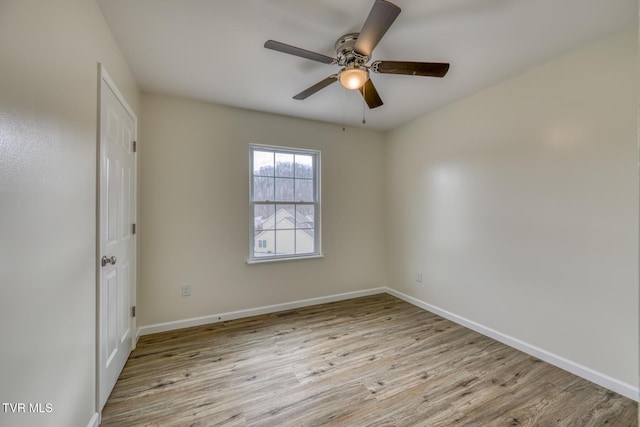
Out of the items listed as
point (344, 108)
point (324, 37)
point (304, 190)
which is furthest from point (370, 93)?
point (304, 190)

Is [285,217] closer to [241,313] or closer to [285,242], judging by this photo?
[285,242]

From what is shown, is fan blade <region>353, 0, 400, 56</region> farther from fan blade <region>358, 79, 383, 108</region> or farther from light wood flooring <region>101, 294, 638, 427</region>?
light wood flooring <region>101, 294, 638, 427</region>

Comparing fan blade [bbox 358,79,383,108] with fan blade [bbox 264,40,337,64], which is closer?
fan blade [bbox 264,40,337,64]

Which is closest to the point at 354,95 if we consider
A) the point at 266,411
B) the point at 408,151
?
the point at 408,151

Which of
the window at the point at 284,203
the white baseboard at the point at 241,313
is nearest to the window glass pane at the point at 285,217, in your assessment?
the window at the point at 284,203

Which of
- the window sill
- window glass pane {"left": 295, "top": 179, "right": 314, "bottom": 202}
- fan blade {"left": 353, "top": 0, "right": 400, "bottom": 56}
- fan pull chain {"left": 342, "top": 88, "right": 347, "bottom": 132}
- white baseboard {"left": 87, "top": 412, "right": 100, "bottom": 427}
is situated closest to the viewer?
fan blade {"left": 353, "top": 0, "right": 400, "bottom": 56}

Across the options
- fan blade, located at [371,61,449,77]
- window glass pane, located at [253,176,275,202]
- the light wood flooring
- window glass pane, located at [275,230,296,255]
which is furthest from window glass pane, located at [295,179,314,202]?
fan blade, located at [371,61,449,77]

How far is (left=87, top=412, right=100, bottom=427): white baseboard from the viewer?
1.46m

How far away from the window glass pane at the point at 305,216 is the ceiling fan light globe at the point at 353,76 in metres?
1.91

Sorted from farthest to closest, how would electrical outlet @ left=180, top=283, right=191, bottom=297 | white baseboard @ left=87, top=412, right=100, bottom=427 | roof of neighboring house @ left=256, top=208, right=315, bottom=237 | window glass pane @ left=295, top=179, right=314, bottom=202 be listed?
1. window glass pane @ left=295, top=179, right=314, bottom=202
2. roof of neighboring house @ left=256, top=208, right=315, bottom=237
3. electrical outlet @ left=180, top=283, right=191, bottom=297
4. white baseboard @ left=87, top=412, right=100, bottom=427

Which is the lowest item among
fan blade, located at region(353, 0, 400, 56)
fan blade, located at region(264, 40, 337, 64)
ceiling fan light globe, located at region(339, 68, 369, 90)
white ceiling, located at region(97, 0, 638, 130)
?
ceiling fan light globe, located at region(339, 68, 369, 90)

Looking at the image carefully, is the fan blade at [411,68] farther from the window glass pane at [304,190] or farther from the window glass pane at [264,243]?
the window glass pane at [264,243]

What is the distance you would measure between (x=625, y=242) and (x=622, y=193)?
342 millimetres

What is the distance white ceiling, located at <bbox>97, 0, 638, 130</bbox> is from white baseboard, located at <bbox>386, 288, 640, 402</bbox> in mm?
2205
